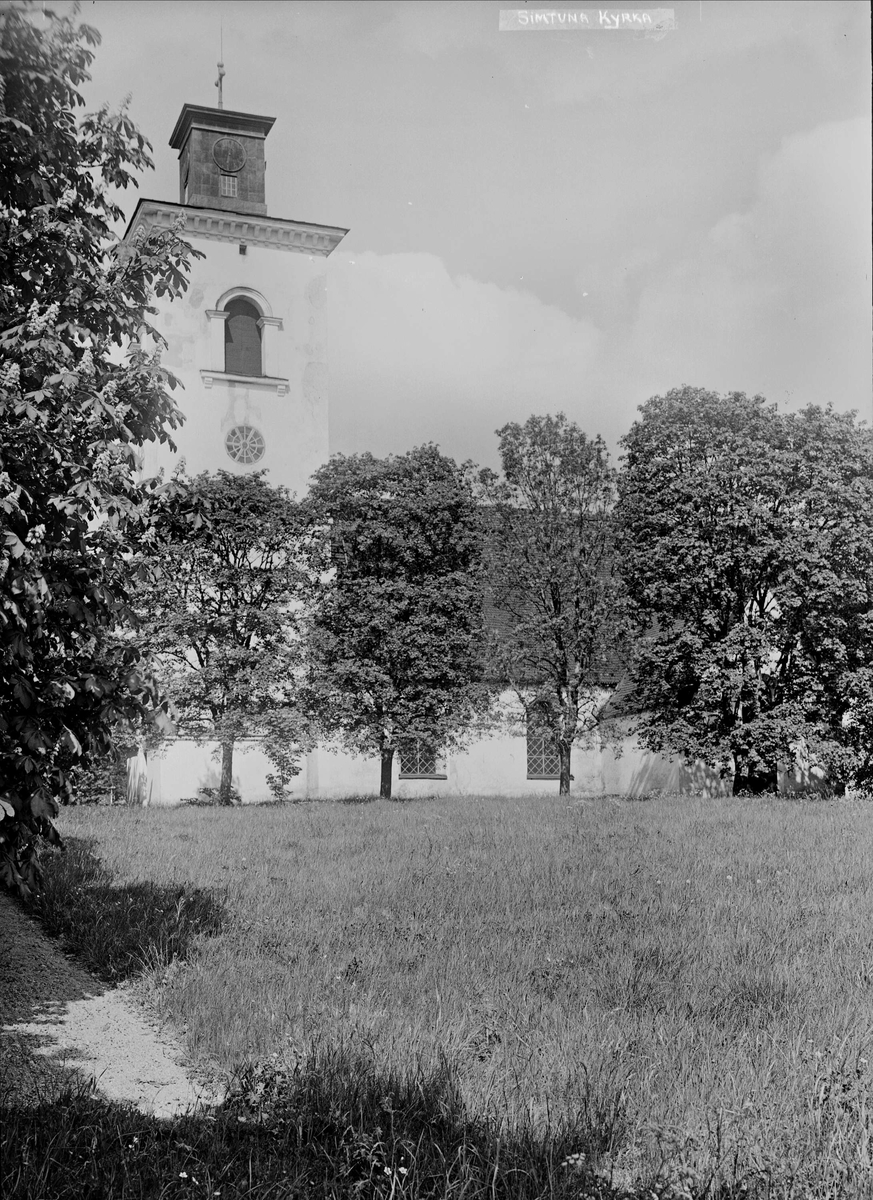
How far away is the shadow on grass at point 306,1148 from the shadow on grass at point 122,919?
10.4 ft

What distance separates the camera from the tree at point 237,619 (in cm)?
2388

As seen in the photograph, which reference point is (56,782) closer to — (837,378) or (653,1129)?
(653,1129)

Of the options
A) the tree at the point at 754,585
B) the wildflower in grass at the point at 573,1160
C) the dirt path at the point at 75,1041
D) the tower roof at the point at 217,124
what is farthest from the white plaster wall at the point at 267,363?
the wildflower in grass at the point at 573,1160

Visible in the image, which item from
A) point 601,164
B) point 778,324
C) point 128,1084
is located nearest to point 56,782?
point 128,1084

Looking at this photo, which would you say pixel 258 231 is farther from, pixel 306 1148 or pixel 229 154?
pixel 306 1148

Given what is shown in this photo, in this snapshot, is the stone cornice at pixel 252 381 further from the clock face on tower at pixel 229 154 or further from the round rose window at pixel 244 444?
the clock face on tower at pixel 229 154

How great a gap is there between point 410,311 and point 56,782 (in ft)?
30.1

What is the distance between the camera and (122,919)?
9.30 metres

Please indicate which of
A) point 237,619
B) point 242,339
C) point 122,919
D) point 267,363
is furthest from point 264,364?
point 122,919

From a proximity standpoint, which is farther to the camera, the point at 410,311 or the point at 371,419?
the point at 371,419

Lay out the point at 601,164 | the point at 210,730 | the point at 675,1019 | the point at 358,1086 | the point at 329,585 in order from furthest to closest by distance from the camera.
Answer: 1. the point at 329,585
2. the point at 210,730
3. the point at 601,164
4. the point at 675,1019
5. the point at 358,1086

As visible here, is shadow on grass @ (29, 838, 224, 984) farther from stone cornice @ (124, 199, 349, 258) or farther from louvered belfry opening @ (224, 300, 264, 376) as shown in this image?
stone cornice @ (124, 199, 349, 258)

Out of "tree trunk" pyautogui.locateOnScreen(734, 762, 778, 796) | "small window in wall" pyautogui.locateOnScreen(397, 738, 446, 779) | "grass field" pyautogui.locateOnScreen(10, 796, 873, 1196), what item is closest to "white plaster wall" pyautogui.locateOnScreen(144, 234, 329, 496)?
"small window in wall" pyautogui.locateOnScreen(397, 738, 446, 779)

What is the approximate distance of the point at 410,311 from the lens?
13.1 metres
